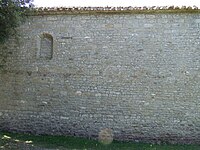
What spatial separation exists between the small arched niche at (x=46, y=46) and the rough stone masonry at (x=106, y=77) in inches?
1.3

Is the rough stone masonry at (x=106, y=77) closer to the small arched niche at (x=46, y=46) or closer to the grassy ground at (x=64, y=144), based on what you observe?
the small arched niche at (x=46, y=46)

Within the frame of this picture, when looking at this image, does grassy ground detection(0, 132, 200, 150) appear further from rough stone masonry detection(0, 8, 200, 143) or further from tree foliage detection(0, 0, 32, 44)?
tree foliage detection(0, 0, 32, 44)

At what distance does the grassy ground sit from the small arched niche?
257 centimetres

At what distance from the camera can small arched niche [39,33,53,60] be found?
11.4 metres

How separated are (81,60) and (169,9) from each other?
3.05 metres

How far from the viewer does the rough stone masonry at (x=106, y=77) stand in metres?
10.6

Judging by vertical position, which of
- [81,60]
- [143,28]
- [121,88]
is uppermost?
[143,28]

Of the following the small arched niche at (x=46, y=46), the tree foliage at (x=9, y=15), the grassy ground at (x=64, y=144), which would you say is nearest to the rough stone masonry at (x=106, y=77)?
the small arched niche at (x=46, y=46)

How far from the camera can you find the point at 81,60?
11062 mm

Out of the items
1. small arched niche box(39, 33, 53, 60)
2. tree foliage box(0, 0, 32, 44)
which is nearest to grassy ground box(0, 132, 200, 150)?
small arched niche box(39, 33, 53, 60)

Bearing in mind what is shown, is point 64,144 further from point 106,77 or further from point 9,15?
point 9,15

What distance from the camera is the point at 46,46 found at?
11461 mm

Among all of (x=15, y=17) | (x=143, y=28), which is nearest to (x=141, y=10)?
(x=143, y=28)

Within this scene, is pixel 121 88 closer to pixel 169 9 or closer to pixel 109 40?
pixel 109 40
